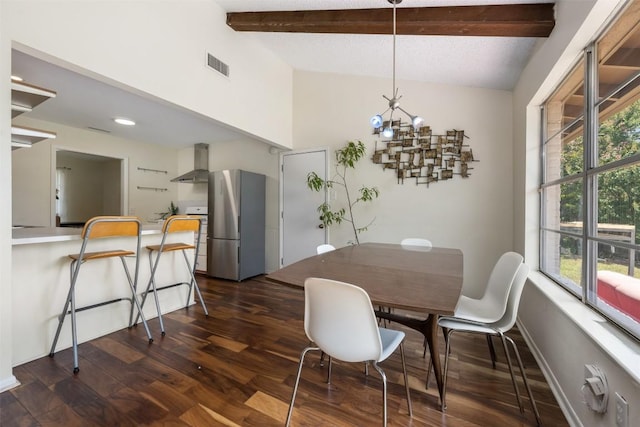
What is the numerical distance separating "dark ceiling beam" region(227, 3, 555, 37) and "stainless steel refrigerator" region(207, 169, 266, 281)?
2.03 meters

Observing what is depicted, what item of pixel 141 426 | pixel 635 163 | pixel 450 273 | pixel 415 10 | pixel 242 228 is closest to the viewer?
pixel 635 163

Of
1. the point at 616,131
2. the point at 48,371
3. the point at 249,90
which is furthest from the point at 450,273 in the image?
the point at 249,90

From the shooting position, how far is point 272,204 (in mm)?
4527

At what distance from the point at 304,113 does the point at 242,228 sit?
80.6 inches

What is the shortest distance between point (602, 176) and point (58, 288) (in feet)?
12.5

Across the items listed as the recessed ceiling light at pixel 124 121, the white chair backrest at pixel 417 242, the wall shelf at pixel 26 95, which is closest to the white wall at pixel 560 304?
the white chair backrest at pixel 417 242

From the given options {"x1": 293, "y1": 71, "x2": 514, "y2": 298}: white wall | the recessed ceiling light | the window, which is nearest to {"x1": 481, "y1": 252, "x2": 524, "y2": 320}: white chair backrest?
the window

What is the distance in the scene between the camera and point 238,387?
168cm

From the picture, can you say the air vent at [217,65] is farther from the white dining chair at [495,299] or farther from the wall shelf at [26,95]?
the white dining chair at [495,299]

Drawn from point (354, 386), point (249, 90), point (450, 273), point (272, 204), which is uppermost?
point (249, 90)

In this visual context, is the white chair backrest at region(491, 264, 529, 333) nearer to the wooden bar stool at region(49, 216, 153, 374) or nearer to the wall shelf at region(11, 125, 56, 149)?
the wooden bar stool at region(49, 216, 153, 374)

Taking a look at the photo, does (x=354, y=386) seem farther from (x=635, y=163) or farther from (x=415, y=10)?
(x=415, y=10)

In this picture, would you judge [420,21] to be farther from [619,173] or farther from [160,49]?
[160,49]

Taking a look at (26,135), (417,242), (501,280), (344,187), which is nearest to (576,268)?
(501,280)
